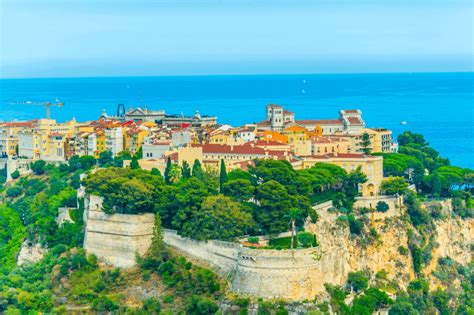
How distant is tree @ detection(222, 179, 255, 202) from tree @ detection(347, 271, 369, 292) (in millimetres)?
5644

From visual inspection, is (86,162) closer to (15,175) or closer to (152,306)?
(15,175)

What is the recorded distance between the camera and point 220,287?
4428cm

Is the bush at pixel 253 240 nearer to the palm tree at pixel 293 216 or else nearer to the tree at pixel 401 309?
the palm tree at pixel 293 216

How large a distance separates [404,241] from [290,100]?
110 meters

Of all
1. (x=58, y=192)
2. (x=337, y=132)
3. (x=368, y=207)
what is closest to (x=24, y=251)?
(x=58, y=192)

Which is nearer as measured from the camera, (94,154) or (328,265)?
(328,265)

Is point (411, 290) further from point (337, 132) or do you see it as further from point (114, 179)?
point (337, 132)

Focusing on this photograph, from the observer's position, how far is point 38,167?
6475cm

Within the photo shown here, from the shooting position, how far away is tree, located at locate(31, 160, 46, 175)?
64.8m

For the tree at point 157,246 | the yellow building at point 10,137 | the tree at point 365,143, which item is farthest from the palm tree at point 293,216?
the yellow building at point 10,137

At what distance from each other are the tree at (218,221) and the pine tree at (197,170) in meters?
5.29

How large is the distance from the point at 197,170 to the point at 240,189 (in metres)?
4.75

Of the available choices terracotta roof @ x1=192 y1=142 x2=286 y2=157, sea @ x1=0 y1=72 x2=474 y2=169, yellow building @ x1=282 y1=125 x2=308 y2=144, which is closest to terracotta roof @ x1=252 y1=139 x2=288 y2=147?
terracotta roof @ x1=192 y1=142 x2=286 y2=157

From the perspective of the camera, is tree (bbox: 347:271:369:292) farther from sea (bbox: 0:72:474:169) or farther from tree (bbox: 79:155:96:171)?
sea (bbox: 0:72:474:169)
